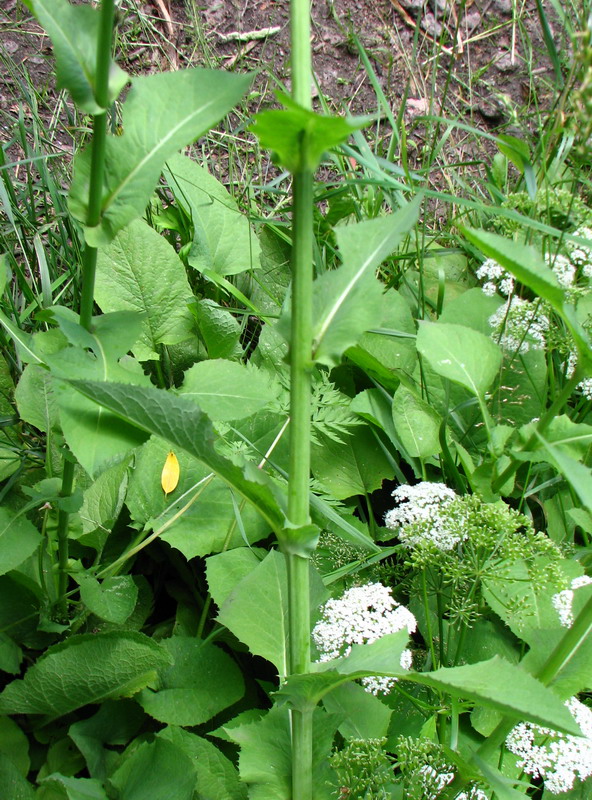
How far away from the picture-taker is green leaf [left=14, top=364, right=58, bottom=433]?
159 centimetres

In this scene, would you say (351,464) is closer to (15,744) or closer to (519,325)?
(519,325)

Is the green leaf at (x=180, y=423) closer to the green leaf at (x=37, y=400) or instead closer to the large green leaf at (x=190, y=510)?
the large green leaf at (x=190, y=510)

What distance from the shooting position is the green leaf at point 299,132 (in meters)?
0.76

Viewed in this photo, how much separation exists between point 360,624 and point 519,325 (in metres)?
0.80

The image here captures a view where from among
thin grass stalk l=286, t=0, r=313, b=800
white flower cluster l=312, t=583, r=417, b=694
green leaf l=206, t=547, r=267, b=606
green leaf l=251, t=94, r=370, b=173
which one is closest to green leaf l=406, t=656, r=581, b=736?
thin grass stalk l=286, t=0, r=313, b=800

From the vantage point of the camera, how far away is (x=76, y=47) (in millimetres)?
900

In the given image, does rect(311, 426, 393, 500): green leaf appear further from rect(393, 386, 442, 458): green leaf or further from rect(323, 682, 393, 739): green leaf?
rect(323, 682, 393, 739): green leaf

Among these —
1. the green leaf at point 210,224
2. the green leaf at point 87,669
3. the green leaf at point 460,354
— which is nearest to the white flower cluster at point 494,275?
the green leaf at point 460,354

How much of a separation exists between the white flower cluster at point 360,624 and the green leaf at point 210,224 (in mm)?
1050

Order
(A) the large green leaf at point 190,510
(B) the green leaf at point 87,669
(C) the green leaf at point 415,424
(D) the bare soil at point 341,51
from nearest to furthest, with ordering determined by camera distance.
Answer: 1. (B) the green leaf at point 87,669
2. (A) the large green leaf at point 190,510
3. (C) the green leaf at point 415,424
4. (D) the bare soil at point 341,51

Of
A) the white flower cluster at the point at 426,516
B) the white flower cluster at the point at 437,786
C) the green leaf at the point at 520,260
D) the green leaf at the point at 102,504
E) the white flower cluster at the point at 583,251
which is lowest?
the white flower cluster at the point at 437,786

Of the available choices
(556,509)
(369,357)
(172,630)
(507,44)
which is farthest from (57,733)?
(507,44)

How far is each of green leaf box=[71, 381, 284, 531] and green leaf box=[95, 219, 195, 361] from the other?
97cm

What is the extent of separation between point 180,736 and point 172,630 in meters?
0.31
